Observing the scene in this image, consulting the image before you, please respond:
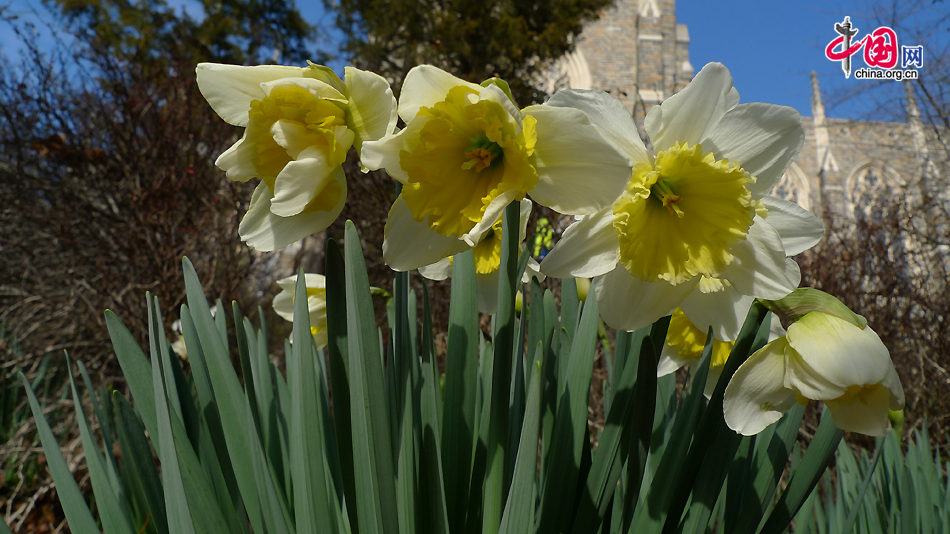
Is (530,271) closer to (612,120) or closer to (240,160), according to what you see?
(612,120)

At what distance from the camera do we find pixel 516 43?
24.1ft

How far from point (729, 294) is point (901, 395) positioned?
20cm

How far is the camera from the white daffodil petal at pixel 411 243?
0.56m

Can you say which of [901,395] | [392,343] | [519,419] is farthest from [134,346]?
[901,395]

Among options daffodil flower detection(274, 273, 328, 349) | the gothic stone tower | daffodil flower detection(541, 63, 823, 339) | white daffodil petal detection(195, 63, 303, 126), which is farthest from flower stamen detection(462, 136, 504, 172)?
the gothic stone tower

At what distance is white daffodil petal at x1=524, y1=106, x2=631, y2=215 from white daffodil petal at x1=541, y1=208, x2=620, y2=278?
6cm

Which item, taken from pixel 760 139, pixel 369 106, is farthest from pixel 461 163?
pixel 760 139

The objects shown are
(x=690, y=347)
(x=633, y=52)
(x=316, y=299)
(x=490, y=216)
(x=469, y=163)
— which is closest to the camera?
(x=490, y=216)

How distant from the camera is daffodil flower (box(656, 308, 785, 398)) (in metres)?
0.78

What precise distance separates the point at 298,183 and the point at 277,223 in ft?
0.31

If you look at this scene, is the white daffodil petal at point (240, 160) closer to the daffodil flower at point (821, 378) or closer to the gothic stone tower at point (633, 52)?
the daffodil flower at point (821, 378)

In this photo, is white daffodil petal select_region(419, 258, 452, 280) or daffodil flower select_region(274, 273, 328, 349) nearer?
white daffodil petal select_region(419, 258, 452, 280)

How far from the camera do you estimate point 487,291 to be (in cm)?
83

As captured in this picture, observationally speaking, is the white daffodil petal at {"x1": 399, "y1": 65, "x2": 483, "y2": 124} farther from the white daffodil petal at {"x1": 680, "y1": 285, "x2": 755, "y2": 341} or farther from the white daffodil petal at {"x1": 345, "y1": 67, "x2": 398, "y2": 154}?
the white daffodil petal at {"x1": 680, "y1": 285, "x2": 755, "y2": 341}
